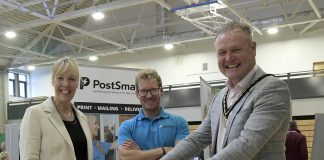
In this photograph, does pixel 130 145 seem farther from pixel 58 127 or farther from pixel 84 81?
pixel 84 81

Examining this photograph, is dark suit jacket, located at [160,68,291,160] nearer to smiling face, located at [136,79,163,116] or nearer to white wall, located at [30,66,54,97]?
smiling face, located at [136,79,163,116]

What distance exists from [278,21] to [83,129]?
11.2 meters

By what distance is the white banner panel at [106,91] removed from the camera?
4617 millimetres

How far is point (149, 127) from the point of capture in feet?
8.55

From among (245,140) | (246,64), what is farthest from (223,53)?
(245,140)

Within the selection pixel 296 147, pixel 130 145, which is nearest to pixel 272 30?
pixel 296 147

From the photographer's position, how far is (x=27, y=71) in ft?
65.6

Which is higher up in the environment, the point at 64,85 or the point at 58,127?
the point at 64,85

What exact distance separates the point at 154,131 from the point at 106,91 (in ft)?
7.50

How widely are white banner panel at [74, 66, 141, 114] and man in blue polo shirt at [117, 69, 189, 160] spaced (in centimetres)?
203

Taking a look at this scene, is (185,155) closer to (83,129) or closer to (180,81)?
(83,129)

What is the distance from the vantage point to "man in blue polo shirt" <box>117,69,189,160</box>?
100 inches

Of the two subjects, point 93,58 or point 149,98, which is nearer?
point 149,98

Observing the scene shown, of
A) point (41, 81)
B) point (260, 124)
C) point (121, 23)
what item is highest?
point (121, 23)
